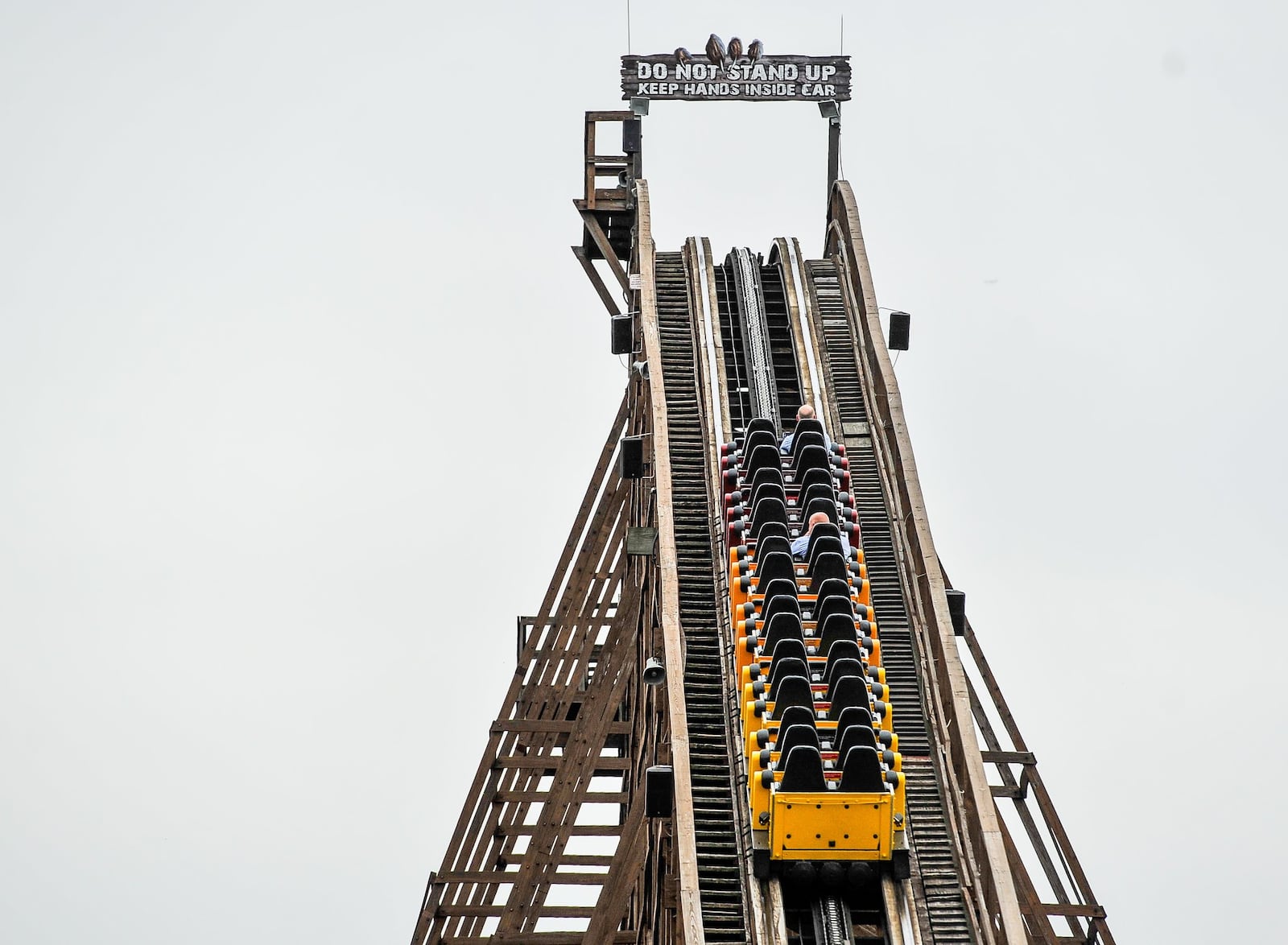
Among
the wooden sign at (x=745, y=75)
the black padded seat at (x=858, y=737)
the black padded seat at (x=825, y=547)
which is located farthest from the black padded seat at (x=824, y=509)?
the wooden sign at (x=745, y=75)

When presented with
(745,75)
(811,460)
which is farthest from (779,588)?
(745,75)

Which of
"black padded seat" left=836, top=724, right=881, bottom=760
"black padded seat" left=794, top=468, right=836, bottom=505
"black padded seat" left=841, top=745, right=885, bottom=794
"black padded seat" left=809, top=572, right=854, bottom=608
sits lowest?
"black padded seat" left=841, top=745, right=885, bottom=794

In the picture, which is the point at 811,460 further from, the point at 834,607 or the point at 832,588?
the point at 834,607

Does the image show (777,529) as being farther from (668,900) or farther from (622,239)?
(622,239)

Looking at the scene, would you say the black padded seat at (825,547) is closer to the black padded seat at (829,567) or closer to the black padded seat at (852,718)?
the black padded seat at (829,567)

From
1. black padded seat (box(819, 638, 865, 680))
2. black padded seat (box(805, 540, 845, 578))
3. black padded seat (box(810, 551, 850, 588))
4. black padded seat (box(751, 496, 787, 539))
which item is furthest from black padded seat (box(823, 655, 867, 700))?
black padded seat (box(751, 496, 787, 539))

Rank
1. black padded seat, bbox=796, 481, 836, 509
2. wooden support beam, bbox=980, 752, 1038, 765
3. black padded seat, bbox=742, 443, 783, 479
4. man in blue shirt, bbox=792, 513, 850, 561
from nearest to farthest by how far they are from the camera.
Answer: man in blue shirt, bbox=792, 513, 850, 561 < black padded seat, bbox=796, 481, 836, 509 < black padded seat, bbox=742, 443, 783, 479 < wooden support beam, bbox=980, 752, 1038, 765

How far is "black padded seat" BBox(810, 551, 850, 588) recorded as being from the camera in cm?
2547

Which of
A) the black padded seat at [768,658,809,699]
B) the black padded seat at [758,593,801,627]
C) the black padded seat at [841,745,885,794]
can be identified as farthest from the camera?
the black padded seat at [758,593,801,627]

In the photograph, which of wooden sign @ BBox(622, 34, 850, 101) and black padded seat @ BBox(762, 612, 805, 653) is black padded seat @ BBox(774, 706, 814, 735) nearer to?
black padded seat @ BBox(762, 612, 805, 653)

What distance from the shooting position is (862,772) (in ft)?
73.8

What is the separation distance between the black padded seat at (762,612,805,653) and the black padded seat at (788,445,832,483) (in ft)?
10.9

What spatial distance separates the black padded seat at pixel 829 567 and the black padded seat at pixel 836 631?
955mm

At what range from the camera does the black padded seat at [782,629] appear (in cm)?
2431
